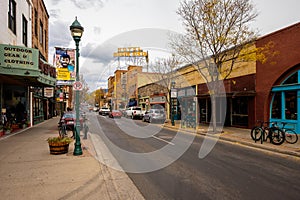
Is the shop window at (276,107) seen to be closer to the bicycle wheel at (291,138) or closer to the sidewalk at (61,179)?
the bicycle wheel at (291,138)

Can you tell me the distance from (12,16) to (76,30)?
10536 millimetres

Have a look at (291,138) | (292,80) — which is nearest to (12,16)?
(291,138)

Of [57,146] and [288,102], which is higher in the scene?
[288,102]

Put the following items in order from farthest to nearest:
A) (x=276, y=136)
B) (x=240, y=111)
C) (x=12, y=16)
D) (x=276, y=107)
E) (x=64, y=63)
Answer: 1. (x=64, y=63)
2. (x=240, y=111)
3. (x=12, y=16)
4. (x=276, y=107)
5. (x=276, y=136)

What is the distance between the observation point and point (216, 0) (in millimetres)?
13906

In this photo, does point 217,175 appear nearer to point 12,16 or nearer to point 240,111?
point 240,111

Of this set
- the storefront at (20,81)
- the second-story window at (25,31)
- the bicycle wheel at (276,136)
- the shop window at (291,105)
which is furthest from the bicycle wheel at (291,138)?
the second-story window at (25,31)

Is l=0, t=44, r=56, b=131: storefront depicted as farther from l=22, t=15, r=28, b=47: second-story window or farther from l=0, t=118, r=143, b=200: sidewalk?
l=0, t=118, r=143, b=200: sidewalk

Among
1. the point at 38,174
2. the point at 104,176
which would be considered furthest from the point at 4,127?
the point at 104,176

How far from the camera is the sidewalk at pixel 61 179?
4531 millimetres

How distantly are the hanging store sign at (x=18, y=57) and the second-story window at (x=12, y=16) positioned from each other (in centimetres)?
371

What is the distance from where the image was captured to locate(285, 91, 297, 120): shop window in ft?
44.5

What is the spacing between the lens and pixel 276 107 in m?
14.9

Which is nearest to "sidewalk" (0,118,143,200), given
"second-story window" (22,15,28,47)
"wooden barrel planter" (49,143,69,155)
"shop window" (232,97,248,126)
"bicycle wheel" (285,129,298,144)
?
"wooden barrel planter" (49,143,69,155)
